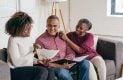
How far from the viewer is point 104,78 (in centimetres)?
359

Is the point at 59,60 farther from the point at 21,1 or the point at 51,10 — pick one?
the point at 51,10

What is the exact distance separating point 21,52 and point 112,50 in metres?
1.37

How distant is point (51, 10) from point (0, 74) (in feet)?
10.2

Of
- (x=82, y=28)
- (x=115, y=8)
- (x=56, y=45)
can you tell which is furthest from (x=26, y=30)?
A: (x=115, y=8)

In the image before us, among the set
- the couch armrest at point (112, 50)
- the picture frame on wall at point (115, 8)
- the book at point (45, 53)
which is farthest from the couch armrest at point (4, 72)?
the picture frame on wall at point (115, 8)

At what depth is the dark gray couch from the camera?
3834 millimetres

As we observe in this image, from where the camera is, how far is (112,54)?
392 centimetres

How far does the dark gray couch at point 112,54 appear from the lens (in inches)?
151

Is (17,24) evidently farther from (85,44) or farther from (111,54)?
(111,54)

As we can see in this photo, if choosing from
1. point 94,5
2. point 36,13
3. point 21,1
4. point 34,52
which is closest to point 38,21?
point 36,13

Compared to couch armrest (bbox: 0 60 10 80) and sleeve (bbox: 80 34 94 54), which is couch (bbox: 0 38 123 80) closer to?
sleeve (bbox: 80 34 94 54)

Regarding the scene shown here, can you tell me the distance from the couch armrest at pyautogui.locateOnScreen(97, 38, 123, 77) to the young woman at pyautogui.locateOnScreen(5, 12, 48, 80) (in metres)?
1.19

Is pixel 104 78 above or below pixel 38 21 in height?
below

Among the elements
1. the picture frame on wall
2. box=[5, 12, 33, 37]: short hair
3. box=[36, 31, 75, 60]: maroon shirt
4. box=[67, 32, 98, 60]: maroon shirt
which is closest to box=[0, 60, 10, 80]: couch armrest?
box=[5, 12, 33, 37]: short hair
